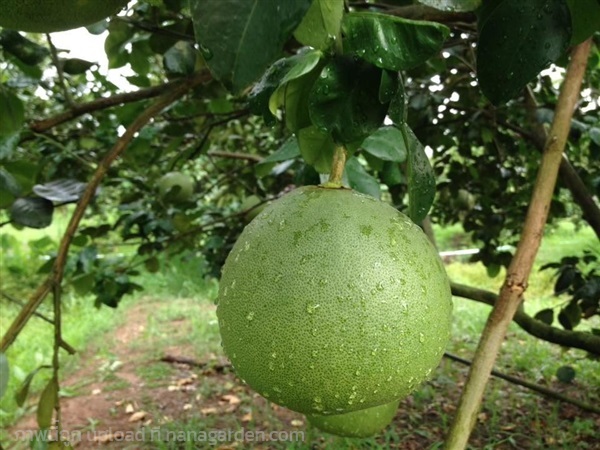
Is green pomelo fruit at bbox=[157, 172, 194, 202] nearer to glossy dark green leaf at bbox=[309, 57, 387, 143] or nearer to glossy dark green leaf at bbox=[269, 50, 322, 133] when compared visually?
glossy dark green leaf at bbox=[269, 50, 322, 133]

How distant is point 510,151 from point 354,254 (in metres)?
2.17

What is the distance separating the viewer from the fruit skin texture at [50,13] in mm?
590

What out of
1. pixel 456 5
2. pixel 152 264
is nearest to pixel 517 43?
pixel 456 5

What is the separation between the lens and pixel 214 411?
3.17m

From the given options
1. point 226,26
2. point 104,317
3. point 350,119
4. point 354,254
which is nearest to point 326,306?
point 354,254

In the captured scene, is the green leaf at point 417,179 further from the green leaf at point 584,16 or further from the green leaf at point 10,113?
the green leaf at point 10,113

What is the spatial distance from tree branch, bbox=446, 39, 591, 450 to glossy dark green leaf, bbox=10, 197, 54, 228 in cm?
101

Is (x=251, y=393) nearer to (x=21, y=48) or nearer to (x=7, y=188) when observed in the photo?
(x=7, y=188)

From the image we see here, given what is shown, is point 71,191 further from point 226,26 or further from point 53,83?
point 53,83

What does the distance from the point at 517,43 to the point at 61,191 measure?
1.14m

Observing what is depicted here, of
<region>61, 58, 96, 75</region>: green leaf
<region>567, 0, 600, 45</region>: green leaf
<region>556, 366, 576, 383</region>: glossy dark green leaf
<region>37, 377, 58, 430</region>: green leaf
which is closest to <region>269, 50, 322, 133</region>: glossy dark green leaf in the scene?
<region>567, 0, 600, 45</region>: green leaf

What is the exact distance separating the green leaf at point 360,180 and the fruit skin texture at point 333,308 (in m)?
0.40

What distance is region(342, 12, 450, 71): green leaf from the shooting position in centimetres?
58

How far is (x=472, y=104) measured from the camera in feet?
7.51
